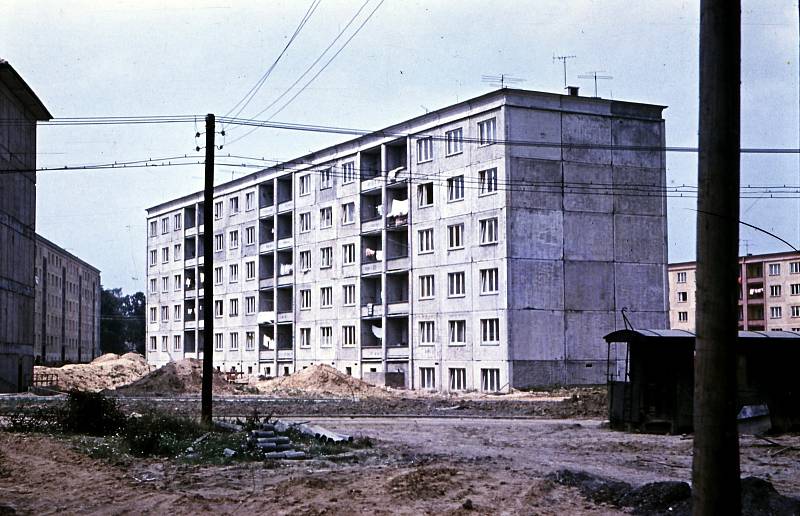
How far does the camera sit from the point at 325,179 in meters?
69.2

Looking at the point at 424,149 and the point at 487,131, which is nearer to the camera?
the point at 487,131

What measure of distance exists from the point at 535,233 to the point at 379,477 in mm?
37872

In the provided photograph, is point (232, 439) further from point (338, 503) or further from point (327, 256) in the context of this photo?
point (327, 256)

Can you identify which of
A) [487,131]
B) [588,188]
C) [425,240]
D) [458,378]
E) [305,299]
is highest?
[487,131]

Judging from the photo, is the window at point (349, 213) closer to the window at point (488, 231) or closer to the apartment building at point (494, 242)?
the apartment building at point (494, 242)

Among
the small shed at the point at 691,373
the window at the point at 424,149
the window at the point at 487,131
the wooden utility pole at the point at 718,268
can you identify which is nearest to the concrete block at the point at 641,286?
the window at the point at 487,131

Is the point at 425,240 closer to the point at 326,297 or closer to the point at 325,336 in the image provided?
the point at 326,297

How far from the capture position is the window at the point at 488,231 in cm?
5138

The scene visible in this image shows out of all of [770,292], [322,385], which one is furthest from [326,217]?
[770,292]

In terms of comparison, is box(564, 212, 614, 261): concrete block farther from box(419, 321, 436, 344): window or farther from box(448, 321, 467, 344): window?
box(419, 321, 436, 344): window

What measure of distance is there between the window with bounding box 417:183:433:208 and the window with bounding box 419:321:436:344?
7313mm

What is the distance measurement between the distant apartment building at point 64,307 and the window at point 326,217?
3730cm

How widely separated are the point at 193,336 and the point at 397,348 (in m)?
41.1

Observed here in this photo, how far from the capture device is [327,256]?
68.6m
